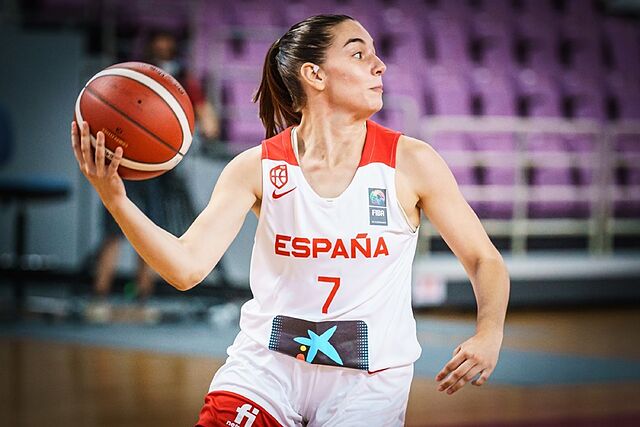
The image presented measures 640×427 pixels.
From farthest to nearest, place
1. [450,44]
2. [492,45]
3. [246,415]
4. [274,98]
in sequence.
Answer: [492,45] → [450,44] → [274,98] → [246,415]

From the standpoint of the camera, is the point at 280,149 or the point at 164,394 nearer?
the point at 280,149

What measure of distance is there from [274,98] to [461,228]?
0.52 m

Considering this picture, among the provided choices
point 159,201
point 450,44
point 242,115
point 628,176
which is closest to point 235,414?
point 159,201

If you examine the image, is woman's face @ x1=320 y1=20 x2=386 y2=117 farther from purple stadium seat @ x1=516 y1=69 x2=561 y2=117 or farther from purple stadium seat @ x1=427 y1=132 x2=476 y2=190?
purple stadium seat @ x1=516 y1=69 x2=561 y2=117

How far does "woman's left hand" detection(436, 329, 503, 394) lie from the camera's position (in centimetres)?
177

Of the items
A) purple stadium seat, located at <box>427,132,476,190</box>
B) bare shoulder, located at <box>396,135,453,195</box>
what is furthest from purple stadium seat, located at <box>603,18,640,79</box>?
bare shoulder, located at <box>396,135,453,195</box>

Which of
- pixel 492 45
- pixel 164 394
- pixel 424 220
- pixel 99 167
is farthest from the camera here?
pixel 492 45

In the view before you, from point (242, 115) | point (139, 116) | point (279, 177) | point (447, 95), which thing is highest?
point (447, 95)

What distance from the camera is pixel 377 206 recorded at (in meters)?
1.93

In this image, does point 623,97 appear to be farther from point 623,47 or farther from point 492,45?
point 492,45

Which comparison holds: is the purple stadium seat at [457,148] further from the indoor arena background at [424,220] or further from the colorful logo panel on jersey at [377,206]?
the colorful logo panel on jersey at [377,206]

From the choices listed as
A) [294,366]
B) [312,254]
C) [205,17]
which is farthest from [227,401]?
[205,17]

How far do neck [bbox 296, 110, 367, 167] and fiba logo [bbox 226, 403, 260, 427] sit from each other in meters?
0.51

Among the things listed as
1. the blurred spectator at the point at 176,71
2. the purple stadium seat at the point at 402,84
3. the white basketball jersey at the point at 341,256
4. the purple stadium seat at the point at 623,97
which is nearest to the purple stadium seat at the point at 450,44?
the purple stadium seat at the point at 402,84
